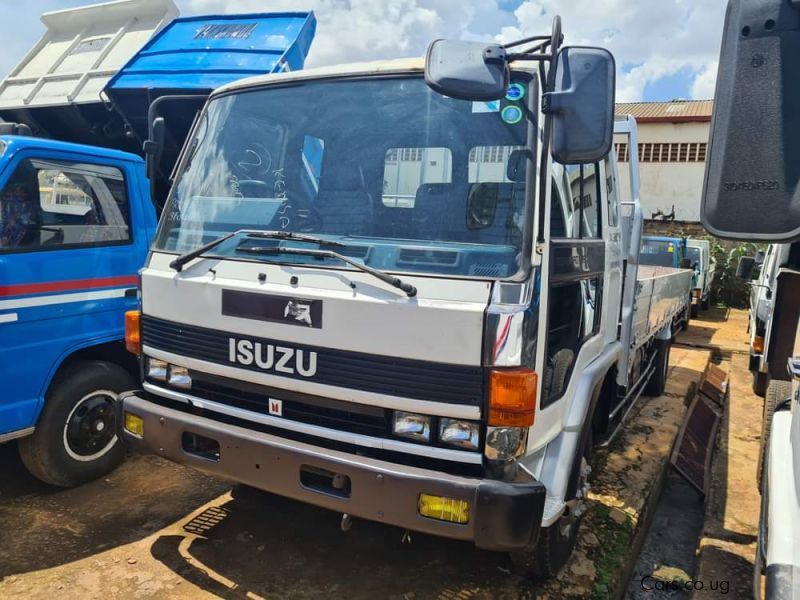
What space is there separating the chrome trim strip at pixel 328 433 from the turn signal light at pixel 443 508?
15cm

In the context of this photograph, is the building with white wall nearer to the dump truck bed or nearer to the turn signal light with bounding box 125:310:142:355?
the dump truck bed

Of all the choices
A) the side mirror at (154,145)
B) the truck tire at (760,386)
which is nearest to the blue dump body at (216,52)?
the side mirror at (154,145)

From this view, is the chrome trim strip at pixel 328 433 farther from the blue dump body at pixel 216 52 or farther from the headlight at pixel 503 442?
the blue dump body at pixel 216 52

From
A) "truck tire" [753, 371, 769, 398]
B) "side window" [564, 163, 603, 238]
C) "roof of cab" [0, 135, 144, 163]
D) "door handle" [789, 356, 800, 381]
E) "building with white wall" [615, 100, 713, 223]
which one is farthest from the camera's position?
"building with white wall" [615, 100, 713, 223]

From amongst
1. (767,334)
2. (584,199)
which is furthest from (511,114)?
(767,334)

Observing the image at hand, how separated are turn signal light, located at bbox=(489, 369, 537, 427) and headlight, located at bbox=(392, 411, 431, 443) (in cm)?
26

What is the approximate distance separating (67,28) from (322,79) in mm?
4992

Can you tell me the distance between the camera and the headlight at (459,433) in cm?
238

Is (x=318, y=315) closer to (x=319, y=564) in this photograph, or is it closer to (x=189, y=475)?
(x=319, y=564)

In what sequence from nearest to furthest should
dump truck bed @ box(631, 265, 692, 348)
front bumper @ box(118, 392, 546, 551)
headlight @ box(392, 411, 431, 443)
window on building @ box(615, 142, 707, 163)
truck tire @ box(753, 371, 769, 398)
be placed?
front bumper @ box(118, 392, 546, 551) → headlight @ box(392, 411, 431, 443) → dump truck bed @ box(631, 265, 692, 348) → truck tire @ box(753, 371, 769, 398) → window on building @ box(615, 142, 707, 163)

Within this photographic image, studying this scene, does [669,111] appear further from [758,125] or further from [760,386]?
[758,125]

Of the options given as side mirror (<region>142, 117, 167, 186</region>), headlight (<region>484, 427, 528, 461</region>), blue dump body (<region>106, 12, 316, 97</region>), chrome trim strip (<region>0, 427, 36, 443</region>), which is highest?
blue dump body (<region>106, 12, 316, 97</region>)

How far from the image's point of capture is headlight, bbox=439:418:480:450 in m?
2.38

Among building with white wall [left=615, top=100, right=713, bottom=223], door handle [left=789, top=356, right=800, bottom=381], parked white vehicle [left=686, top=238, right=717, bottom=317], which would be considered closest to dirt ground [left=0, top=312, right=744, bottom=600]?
door handle [left=789, top=356, right=800, bottom=381]
